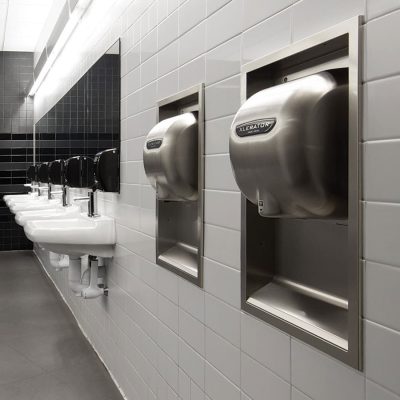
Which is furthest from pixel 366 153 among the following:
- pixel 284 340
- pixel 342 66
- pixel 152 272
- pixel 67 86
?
pixel 67 86

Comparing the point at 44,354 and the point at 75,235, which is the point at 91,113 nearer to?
the point at 75,235

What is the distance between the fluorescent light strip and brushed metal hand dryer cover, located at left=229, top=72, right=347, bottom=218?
2.59 meters

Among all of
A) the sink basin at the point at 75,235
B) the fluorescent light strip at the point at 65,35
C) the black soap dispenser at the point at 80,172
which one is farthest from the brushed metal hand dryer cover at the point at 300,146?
the fluorescent light strip at the point at 65,35

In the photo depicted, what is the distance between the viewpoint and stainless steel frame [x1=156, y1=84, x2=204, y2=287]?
1.84m

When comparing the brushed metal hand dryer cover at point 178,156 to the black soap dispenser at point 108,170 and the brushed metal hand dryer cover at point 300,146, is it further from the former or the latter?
the black soap dispenser at point 108,170

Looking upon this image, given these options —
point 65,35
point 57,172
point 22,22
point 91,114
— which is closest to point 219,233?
point 91,114

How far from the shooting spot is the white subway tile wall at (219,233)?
1.02 metres

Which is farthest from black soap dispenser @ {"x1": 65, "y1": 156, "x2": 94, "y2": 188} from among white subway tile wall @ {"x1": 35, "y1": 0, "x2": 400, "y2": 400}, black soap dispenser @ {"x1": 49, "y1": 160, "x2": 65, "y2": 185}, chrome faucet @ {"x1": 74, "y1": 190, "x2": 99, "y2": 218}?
black soap dispenser @ {"x1": 49, "y1": 160, "x2": 65, "y2": 185}

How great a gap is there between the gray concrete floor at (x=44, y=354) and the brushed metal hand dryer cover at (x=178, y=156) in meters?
1.65

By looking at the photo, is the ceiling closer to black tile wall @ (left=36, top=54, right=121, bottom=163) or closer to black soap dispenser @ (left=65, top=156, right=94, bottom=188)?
black tile wall @ (left=36, top=54, right=121, bottom=163)

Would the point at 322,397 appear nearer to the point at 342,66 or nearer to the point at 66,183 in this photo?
the point at 342,66

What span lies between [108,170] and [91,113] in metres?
0.84

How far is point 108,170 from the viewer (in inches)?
121

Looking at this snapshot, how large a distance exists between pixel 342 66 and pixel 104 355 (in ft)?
9.16
